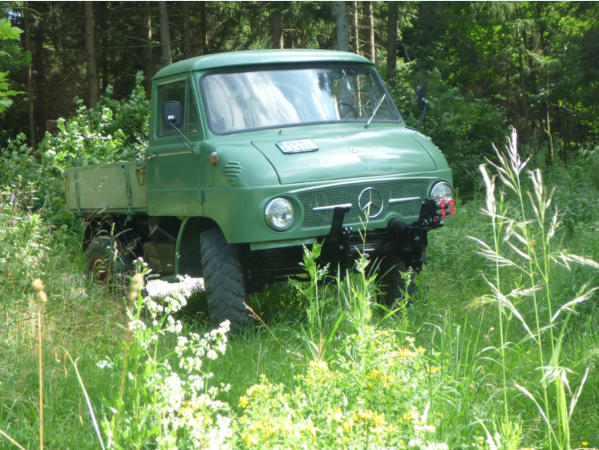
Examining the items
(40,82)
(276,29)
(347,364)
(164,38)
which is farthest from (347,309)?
(40,82)

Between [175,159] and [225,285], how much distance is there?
1.34 meters

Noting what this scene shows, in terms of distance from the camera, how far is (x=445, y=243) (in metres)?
8.52

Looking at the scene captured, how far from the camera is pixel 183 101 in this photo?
6395mm

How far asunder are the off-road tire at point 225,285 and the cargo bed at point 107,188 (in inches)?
64.8

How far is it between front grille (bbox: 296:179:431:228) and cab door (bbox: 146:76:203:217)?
98 cm

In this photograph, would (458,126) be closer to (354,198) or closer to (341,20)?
(341,20)

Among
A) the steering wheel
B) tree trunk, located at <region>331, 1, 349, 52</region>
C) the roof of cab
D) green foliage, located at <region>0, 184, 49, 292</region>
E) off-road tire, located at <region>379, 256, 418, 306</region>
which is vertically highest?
tree trunk, located at <region>331, 1, 349, 52</region>

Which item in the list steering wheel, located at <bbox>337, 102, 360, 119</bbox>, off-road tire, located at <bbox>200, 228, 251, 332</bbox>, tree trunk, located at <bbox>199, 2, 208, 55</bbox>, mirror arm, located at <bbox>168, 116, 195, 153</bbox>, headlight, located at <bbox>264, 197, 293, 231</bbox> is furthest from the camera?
tree trunk, located at <bbox>199, 2, 208, 55</bbox>

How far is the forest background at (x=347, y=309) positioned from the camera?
7.11ft

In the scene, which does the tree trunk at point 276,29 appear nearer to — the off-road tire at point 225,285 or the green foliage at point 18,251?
the green foliage at point 18,251

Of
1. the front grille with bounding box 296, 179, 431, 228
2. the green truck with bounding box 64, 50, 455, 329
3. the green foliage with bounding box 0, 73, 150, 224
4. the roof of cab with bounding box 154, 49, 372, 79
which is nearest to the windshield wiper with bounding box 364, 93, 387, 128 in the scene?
the green truck with bounding box 64, 50, 455, 329

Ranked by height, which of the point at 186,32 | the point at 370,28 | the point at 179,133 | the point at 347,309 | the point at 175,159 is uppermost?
the point at 186,32

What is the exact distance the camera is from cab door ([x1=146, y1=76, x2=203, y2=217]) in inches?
237

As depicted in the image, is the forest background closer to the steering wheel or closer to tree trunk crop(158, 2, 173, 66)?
tree trunk crop(158, 2, 173, 66)
